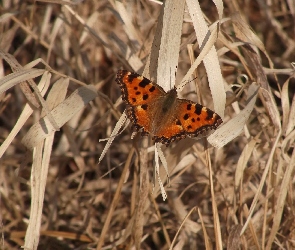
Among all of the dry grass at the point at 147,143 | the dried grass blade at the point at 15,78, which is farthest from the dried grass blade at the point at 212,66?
the dried grass blade at the point at 15,78

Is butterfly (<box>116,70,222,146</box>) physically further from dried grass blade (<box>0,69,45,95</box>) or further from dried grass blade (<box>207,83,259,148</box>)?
dried grass blade (<box>0,69,45,95</box>)

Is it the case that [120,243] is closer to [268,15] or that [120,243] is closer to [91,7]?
A: [91,7]

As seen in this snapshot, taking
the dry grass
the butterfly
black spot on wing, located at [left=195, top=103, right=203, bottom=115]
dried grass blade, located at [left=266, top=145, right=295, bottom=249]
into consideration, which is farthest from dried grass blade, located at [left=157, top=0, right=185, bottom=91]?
dried grass blade, located at [left=266, top=145, right=295, bottom=249]

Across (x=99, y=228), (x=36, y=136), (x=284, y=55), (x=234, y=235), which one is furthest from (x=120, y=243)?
(x=284, y=55)

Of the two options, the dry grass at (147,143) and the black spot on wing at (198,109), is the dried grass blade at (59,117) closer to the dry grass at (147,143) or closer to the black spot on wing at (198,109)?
the dry grass at (147,143)

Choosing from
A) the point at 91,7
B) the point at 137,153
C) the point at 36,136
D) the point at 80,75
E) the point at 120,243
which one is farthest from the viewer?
the point at 91,7

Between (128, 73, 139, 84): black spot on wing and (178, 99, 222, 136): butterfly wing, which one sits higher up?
(128, 73, 139, 84): black spot on wing
